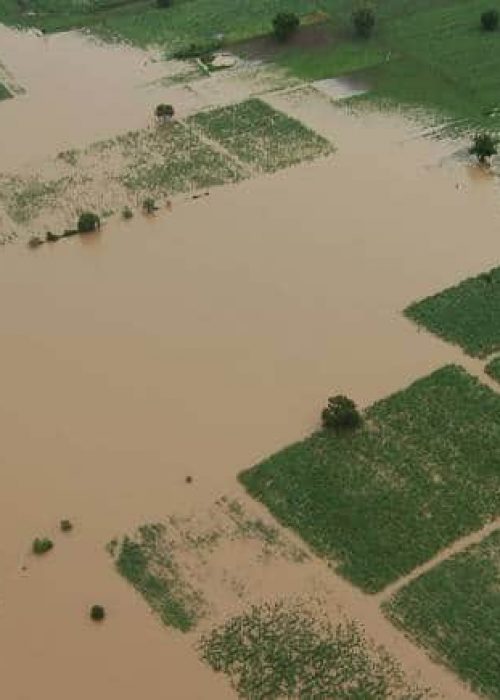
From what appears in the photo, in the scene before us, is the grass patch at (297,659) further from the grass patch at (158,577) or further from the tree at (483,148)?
the tree at (483,148)

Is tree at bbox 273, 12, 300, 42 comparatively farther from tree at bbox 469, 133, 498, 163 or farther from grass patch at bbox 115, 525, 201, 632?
grass patch at bbox 115, 525, 201, 632

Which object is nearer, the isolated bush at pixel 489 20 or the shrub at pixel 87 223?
the shrub at pixel 87 223

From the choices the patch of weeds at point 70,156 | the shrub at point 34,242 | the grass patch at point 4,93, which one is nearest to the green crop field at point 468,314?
the shrub at point 34,242

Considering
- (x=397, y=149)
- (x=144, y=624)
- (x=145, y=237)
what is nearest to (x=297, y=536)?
(x=144, y=624)

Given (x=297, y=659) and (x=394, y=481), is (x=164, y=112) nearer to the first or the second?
(x=394, y=481)

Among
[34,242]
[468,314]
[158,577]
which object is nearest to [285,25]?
[34,242]

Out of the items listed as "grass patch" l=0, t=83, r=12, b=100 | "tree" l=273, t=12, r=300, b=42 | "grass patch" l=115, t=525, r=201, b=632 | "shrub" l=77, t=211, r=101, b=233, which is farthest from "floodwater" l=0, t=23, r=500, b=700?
"tree" l=273, t=12, r=300, b=42
